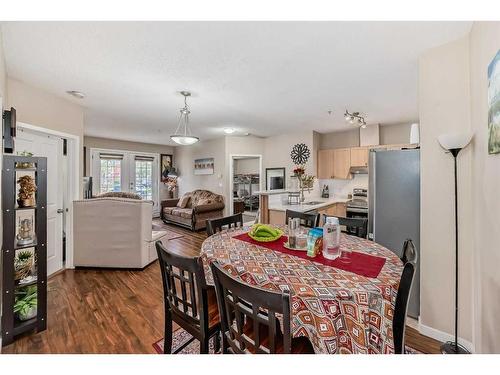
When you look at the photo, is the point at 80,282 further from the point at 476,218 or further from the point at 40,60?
the point at 476,218

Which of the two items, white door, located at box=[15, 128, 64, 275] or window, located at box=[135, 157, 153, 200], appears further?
window, located at box=[135, 157, 153, 200]

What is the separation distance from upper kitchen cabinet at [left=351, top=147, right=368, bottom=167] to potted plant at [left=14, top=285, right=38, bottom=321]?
529 cm

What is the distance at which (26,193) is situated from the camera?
206 centimetres

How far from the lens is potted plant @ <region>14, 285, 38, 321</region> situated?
2018 mm

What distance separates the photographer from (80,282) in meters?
3.03

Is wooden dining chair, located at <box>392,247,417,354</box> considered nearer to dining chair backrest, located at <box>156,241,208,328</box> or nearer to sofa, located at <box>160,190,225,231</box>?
dining chair backrest, located at <box>156,241,208,328</box>

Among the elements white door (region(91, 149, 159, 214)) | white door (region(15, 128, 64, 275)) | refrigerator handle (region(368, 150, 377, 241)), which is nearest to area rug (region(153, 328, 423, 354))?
refrigerator handle (region(368, 150, 377, 241))

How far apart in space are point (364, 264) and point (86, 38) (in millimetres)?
2597

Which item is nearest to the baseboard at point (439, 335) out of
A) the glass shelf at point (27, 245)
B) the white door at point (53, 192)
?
the glass shelf at point (27, 245)

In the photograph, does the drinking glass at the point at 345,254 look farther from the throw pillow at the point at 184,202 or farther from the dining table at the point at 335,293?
the throw pillow at the point at 184,202

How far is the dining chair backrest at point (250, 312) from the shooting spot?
36.2 inches

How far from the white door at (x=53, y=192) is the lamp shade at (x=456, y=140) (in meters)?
4.19

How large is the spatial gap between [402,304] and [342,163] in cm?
446

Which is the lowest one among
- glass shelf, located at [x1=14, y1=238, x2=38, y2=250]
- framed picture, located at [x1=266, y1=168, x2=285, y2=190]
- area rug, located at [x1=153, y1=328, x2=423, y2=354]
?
area rug, located at [x1=153, y1=328, x2=423, y2=354]
